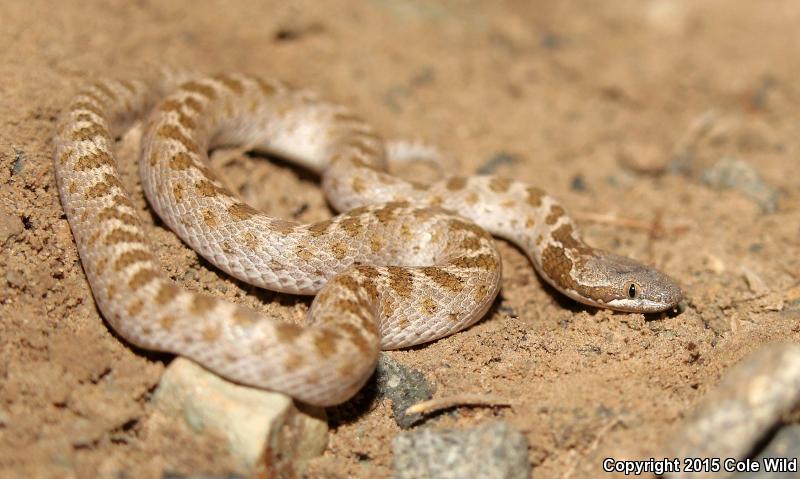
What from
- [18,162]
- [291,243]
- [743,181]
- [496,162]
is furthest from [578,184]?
[18,162]

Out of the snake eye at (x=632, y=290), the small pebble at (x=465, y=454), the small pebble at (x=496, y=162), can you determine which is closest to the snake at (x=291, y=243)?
the snake eye at (x=632, y=290)

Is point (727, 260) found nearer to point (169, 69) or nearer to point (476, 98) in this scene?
point (476, 98)

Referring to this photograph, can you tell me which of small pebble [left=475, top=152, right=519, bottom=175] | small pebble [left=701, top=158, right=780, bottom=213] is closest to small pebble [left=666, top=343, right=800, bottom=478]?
small pebble [left=701, top=158, right=780, bottom=213]

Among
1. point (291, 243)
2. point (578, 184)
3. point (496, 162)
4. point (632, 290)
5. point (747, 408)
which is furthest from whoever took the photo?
point (496, 162)

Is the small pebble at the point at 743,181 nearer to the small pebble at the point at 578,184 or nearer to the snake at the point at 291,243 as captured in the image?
the small pebble at the point at 578,184

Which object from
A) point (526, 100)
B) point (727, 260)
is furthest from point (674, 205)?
point (526, 100)

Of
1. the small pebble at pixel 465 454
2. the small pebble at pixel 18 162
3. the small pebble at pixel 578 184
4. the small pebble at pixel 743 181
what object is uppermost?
the small pebble at pixel 18 162

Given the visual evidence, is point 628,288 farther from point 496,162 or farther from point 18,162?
point 18,162
